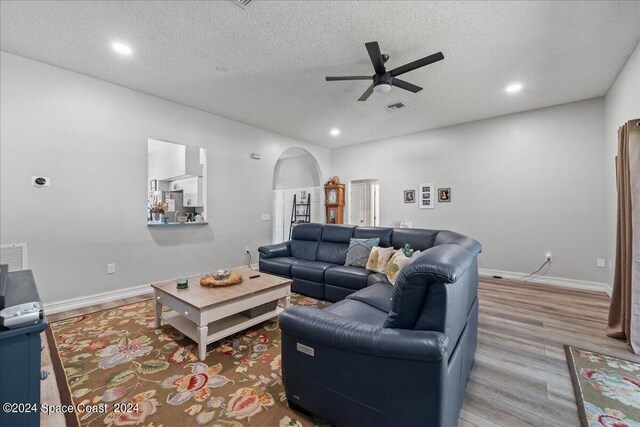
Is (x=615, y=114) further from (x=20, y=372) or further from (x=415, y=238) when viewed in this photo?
(x=20, y=372)

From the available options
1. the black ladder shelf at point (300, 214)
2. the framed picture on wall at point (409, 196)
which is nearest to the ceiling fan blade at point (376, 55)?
Answer: the framed picture on wall at point (409, 196)

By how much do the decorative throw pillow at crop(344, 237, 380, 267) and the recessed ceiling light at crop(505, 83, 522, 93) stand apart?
2.68 metres

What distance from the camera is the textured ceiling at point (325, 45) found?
2.21m

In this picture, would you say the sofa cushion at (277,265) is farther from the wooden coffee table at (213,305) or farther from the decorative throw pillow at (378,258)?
the decorative throw pillow at (378,258)

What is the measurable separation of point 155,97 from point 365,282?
3.99 metres

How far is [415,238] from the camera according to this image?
10.9 ft

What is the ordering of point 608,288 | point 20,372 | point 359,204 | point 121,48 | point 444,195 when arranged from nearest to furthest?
point 20,372 < point 121,48 < point 608,288 < point 444,195 < point 359,204

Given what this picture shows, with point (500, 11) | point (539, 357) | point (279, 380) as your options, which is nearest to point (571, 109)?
point (500, 11)

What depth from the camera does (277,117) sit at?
15.6 feet

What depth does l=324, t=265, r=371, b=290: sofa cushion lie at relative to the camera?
308cm

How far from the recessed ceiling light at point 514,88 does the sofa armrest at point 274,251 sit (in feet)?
12.9

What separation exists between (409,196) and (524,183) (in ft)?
6.49

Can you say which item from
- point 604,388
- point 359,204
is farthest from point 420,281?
point 359,204

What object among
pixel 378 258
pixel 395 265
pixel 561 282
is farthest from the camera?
pixel 561 282
